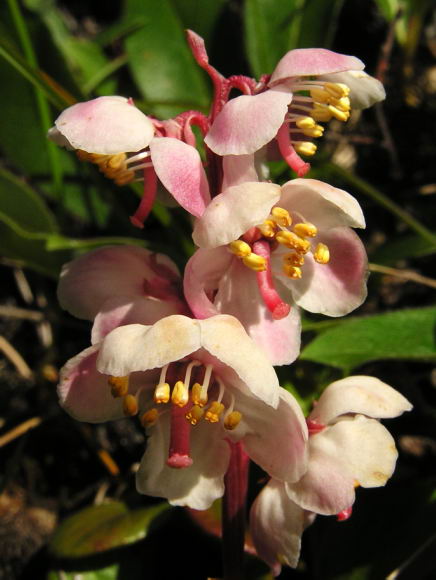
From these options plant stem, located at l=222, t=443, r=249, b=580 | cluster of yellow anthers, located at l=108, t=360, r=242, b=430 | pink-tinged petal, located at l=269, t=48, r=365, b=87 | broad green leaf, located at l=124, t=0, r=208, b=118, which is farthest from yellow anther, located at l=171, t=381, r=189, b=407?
broad green leaf, located at l=124, t=0, r=208, b=118

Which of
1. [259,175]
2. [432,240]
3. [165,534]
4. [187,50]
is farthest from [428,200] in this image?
[165,534]

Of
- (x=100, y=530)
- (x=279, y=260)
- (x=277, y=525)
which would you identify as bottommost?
(x=100, y=530)

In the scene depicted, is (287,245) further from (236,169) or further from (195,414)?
(195,414)

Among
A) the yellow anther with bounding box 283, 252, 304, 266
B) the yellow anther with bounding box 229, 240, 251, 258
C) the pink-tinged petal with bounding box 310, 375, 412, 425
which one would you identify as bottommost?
the pink-tinged petal with bounding box 310, 375, 412, 425

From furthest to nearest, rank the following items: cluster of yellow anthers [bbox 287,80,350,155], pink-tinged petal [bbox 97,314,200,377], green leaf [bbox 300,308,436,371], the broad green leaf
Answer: the broad green leaf
green leaf [bbox 300,308,436,371]
cluster of yellow anthers [bbox 287,80,350,155]
pink-tinged petal [bbox 97,314,200,377]

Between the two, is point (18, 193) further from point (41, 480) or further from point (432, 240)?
point (432, 240)

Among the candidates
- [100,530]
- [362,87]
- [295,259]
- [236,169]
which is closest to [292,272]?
[295,259]

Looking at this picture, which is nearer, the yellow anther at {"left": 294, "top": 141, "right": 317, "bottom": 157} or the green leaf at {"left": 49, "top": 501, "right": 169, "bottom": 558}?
the yellow anther at {"left": 294, "top": 141, "right": 317, "bottom": 157}

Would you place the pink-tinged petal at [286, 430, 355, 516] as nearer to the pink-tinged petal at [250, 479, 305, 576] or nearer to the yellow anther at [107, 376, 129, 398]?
the pink-tinged petal at [250, 479, 305, 576]

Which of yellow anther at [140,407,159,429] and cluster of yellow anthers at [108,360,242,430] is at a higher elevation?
cluster of yellow anthers at [108,360,242,430]
